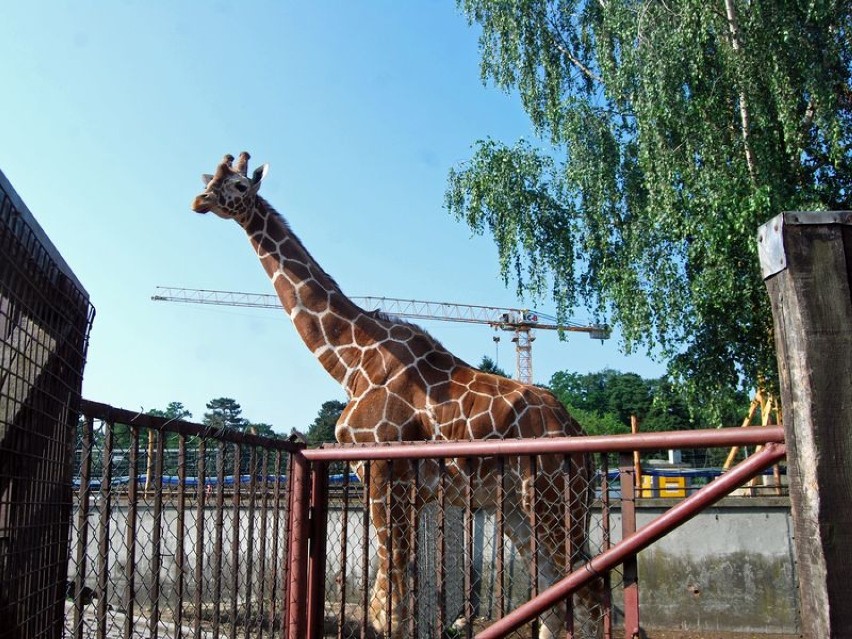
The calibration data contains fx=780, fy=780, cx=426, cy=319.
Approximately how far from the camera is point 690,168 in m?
11.0

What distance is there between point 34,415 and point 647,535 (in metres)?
2.26

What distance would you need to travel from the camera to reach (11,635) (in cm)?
209

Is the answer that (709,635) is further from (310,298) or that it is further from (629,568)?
(629,568)

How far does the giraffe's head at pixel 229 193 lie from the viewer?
7.84m

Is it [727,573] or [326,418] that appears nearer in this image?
[727,573]

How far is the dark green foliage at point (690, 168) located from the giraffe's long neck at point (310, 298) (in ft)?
18.1

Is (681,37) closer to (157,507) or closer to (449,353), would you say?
(449,353)

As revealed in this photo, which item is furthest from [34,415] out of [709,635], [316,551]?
[709,635]

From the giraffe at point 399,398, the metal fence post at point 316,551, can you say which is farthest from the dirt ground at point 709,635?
the metal fence post at point 316,551

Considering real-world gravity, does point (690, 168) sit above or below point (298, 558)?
above

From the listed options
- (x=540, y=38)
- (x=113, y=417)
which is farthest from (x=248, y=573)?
(x=540, y=38)

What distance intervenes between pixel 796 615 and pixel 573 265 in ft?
21.8

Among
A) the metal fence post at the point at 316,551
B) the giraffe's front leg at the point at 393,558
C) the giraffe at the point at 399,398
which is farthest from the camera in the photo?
the giraffe at the point at 399,398

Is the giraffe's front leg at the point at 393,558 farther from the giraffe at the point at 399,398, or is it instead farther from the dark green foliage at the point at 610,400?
the dark green foliage at the point at 610,400
